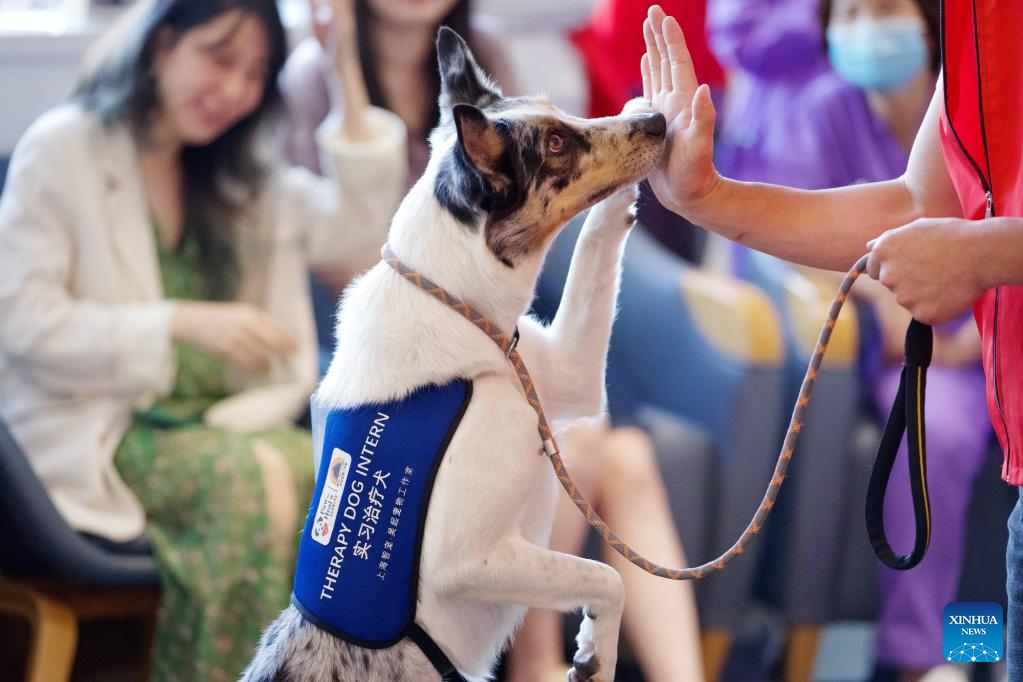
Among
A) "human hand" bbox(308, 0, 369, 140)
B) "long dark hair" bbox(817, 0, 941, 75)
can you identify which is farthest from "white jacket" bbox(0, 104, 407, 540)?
A: "long dark hair" bbox(817, 0, 941, 75)

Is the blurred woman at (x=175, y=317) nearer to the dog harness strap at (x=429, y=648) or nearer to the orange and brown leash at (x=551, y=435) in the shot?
the dog harness strap at (x=429, y=648)

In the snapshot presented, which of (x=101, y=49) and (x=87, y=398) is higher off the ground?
(x=101, y=49)

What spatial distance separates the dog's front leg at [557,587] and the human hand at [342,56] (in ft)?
4.81

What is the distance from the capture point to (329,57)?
235 cm

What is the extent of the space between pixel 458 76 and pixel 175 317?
1021mm

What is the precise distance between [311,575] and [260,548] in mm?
921

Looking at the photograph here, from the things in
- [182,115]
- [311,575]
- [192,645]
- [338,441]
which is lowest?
[192,645]

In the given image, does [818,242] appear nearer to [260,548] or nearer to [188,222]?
[260,548]

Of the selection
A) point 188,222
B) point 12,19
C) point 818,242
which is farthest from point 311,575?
point 12,19

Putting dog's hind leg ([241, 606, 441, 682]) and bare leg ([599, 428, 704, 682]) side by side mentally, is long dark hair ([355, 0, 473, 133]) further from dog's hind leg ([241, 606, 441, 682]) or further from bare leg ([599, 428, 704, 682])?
dog's hind leg ([241, 606, 441, 682])

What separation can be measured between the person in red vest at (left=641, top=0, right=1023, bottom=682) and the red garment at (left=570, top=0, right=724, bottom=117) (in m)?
1.67

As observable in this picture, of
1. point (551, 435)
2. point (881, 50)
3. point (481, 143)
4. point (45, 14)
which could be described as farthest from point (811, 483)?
point (45, 14)

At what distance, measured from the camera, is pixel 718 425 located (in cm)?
A: 236

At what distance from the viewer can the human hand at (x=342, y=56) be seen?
7.61ft
